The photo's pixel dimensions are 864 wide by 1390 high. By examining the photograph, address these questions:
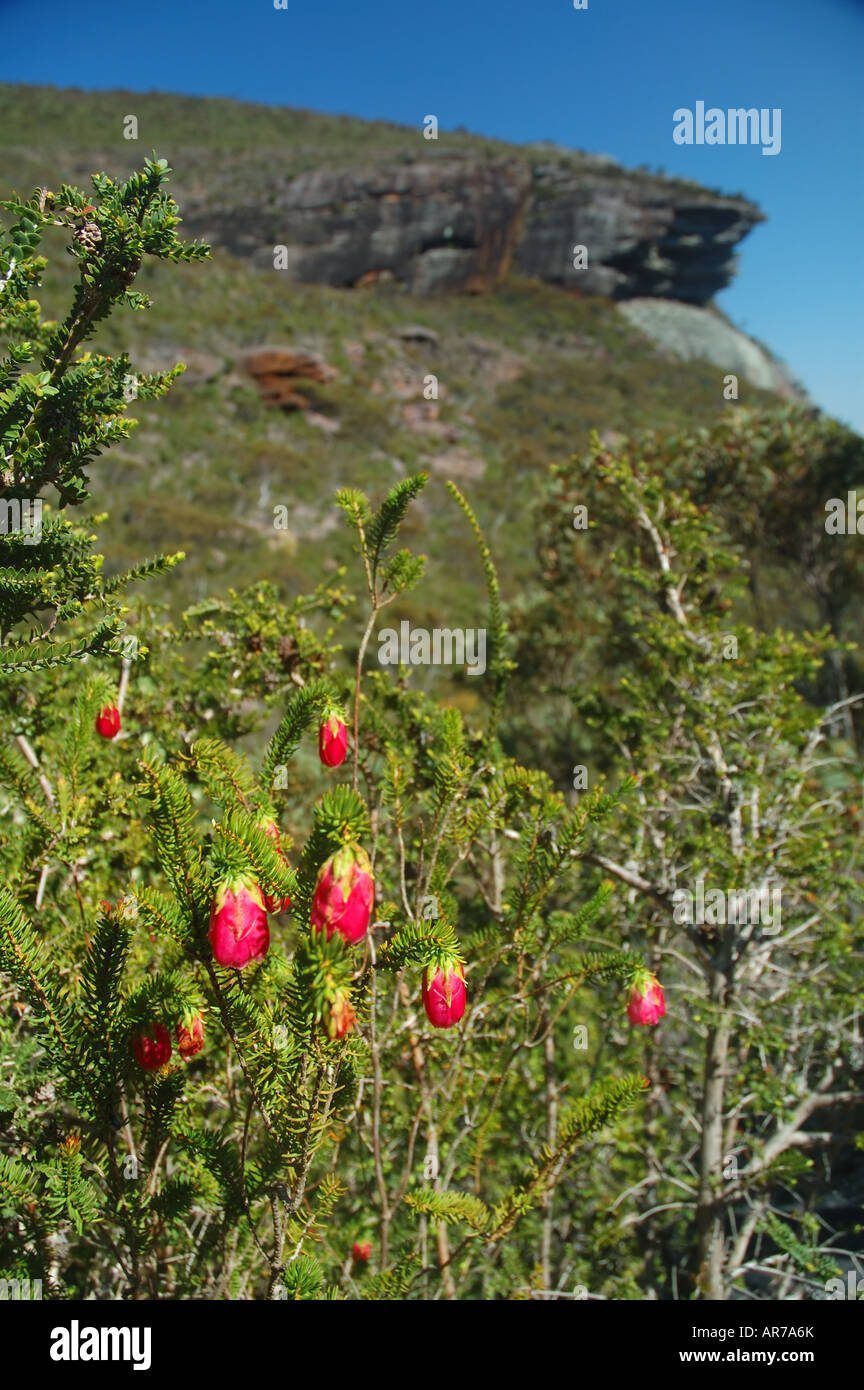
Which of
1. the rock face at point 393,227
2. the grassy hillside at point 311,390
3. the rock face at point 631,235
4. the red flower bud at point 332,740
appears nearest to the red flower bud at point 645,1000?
the red flower bud at point 332,740

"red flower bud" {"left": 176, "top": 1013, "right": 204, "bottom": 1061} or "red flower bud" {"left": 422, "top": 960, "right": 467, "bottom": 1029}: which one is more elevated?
"red flower bud" {"left": 422, "top": 960, "right": 467, "bottom": 1029}

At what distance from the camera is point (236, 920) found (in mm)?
920

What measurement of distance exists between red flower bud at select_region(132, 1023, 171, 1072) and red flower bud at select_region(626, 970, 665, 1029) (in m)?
0.76

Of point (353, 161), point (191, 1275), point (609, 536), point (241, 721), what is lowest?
point (191, 1275)

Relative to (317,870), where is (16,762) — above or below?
above

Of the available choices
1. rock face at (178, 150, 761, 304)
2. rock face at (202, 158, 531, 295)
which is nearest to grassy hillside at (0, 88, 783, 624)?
rock face at (202, 158, 531, 295)

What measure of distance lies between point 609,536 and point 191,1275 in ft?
21.7

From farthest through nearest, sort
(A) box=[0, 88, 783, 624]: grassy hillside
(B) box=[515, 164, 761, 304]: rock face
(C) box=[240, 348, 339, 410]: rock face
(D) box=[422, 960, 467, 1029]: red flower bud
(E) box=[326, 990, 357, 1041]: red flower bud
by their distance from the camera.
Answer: (B) box=[515, 164, 761, 304]: rock face
(C) box=[240, 348, 339, 410]: rock face
(A) box=[0, 88, 783, 624]: grassy hillside
(D) box=[422, 960, 467, 1029]: red flower bud
(E) box=[326, 990, 357, 1041]: red flower bud

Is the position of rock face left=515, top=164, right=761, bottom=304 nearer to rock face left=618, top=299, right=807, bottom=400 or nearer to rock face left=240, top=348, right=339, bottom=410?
rock face left=618, top=299, right=807, bottom=400

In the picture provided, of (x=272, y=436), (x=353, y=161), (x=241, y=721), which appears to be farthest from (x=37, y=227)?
(x=353, y=161)

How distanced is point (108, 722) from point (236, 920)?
137 centimetres

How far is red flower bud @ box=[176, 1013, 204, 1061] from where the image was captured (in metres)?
1.14
